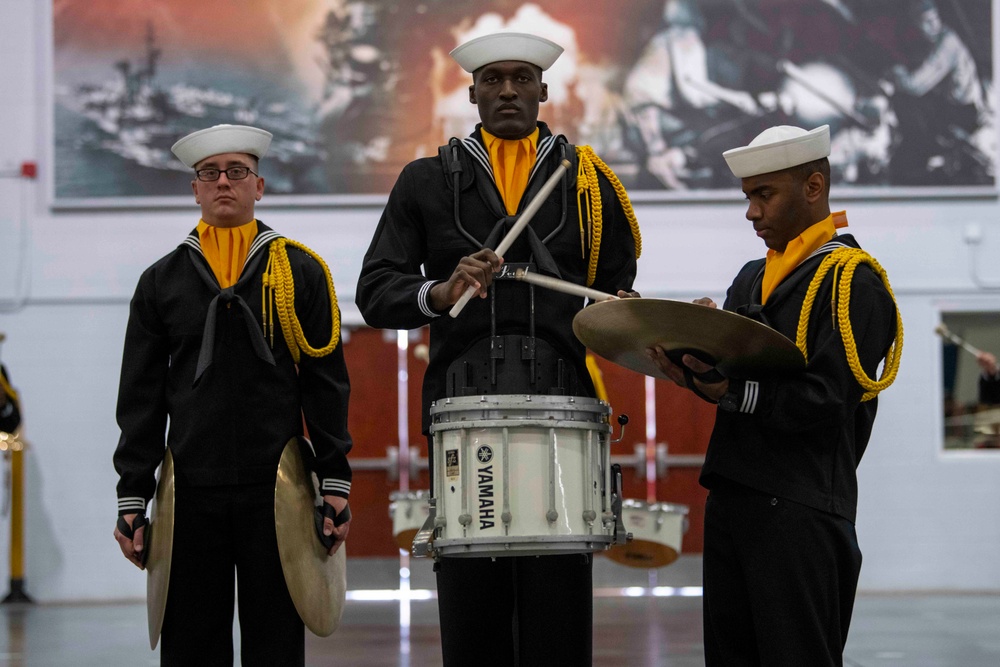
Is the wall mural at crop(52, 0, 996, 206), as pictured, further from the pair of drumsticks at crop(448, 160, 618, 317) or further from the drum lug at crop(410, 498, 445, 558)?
the drum lug at crop(410, 498, 445, 558)

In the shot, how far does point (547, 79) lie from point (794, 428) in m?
6.93

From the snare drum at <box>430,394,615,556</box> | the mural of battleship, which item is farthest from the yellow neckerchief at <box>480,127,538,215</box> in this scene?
the mural of battleship

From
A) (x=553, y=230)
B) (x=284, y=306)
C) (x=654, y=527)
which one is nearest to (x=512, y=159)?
(x=553, y=230)

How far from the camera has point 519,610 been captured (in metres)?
3.00

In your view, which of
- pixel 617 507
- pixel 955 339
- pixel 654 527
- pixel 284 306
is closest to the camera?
pixel 617 507

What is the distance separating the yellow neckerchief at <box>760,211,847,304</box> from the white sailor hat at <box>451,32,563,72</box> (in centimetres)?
74

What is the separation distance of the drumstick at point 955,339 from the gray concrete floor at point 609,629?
1798 millimetres

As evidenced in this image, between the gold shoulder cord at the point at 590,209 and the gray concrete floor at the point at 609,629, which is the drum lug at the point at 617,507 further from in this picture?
the gray concrete floor at the point at 609,629

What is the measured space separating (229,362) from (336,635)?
13.3 feet

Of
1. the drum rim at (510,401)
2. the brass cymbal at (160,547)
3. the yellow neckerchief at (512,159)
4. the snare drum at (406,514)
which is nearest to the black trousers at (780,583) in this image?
the drum rim at (510,401)

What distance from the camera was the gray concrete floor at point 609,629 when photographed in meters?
6.21

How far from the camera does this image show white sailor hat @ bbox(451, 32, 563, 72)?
305cm

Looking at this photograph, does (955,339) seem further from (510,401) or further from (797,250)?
(510,401)

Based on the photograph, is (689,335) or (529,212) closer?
(689,335)
